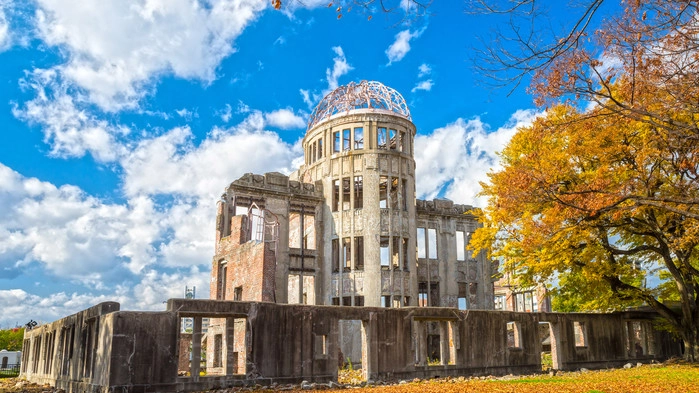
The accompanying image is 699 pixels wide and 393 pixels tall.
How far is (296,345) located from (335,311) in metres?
1.72

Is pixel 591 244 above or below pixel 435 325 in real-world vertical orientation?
above

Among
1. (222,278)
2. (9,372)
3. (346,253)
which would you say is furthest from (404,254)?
(9,372)

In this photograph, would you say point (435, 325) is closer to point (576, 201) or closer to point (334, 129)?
point (334, 129)

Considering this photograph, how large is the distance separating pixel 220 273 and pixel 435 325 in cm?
1241

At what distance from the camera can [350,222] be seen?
105ft

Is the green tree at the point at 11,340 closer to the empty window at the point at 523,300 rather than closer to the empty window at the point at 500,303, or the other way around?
the empty window at the point at 500,303

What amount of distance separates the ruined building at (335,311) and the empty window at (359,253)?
0.14 metres

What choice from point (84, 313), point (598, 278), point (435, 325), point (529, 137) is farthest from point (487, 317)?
point (84, 313)

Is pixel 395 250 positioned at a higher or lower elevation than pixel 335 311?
higher

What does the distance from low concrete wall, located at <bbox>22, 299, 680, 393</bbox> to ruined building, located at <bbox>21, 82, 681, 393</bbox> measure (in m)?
0.04

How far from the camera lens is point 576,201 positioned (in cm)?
1600

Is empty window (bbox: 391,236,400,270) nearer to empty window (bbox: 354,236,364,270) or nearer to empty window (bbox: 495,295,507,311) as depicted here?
empty window (bbox: 354,236,364,270)

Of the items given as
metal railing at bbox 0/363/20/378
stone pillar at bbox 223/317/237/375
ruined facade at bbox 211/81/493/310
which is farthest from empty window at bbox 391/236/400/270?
metal railing at bbox 0/363/20/378

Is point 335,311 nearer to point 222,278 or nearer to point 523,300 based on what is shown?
point 222,278
